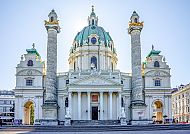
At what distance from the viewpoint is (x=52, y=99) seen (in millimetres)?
61500

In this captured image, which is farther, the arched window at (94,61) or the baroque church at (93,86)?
the arched window at (94,61)

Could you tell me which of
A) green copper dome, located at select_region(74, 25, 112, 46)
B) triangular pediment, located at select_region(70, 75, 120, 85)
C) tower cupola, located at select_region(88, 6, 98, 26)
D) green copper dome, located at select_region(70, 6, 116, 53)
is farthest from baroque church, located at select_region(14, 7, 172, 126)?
tower cupola, located at select_region(88, 6, 98, 26)

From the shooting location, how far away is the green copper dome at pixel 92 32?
81.8m

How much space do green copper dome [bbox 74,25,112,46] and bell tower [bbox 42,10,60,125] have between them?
18603 millimetres

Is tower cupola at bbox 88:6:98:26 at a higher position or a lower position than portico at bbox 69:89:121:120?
higher

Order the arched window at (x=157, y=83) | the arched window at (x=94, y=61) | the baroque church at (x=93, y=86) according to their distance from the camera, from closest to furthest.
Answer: the baroque church at (x=93, y=86) → the arched window at (x=157, y=83) → the arched window at (x=94, y=61)

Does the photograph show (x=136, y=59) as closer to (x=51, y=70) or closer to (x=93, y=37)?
(x=51, y=70)

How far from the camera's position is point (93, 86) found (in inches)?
2675

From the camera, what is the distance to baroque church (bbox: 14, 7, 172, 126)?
62375mm

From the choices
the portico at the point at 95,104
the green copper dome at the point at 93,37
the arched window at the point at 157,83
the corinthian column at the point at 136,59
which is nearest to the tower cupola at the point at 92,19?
the green copper dome at the point at 93,37

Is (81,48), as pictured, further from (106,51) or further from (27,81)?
(27,81)

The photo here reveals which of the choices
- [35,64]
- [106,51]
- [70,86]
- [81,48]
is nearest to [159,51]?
[106,51]

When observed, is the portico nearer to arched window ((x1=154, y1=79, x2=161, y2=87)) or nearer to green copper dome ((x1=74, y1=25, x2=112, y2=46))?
arched window ((x1=154, y1=79, x2=161, y2=87))

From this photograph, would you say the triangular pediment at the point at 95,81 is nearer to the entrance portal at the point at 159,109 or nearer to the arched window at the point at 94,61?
the arched window at the point at 94,61
